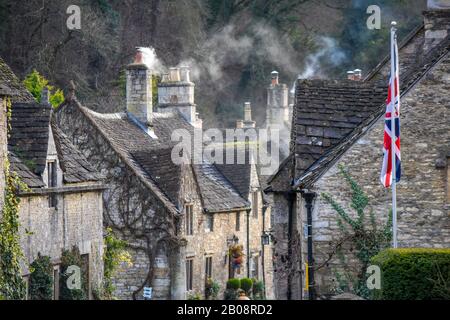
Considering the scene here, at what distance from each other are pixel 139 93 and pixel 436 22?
56.5 feet

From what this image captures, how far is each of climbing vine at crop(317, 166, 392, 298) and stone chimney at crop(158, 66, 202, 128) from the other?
80.3 feet

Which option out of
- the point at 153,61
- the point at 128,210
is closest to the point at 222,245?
the point at 128,210

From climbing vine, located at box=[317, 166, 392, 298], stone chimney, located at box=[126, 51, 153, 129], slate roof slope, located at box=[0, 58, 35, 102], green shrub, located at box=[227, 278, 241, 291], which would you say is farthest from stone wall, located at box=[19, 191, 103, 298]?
stone chimney, located at box=[126, 51, 153, 129]

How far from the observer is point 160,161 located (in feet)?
143

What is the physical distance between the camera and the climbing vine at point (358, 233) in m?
28.6

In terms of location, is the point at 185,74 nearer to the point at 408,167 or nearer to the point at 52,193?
the point at 52,193

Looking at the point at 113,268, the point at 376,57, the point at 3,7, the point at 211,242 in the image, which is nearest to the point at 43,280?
the point at 113,268

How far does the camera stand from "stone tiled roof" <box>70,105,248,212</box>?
42.8 metres

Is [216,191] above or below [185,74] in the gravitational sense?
below

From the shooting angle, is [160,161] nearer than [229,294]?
Yes

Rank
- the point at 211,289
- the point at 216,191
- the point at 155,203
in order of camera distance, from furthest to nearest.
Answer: the point at 216,191 < the point at 211,289 < the point at 155,203

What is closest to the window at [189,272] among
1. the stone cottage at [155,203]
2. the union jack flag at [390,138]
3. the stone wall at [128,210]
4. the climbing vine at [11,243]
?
the stone cottage at [155,203]

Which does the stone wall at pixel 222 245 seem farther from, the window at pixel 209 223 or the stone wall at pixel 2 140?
the stone wall at pixel 2 140

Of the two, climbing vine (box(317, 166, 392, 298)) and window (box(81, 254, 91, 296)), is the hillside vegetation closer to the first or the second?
window (box(81, 254, 91, 296))
